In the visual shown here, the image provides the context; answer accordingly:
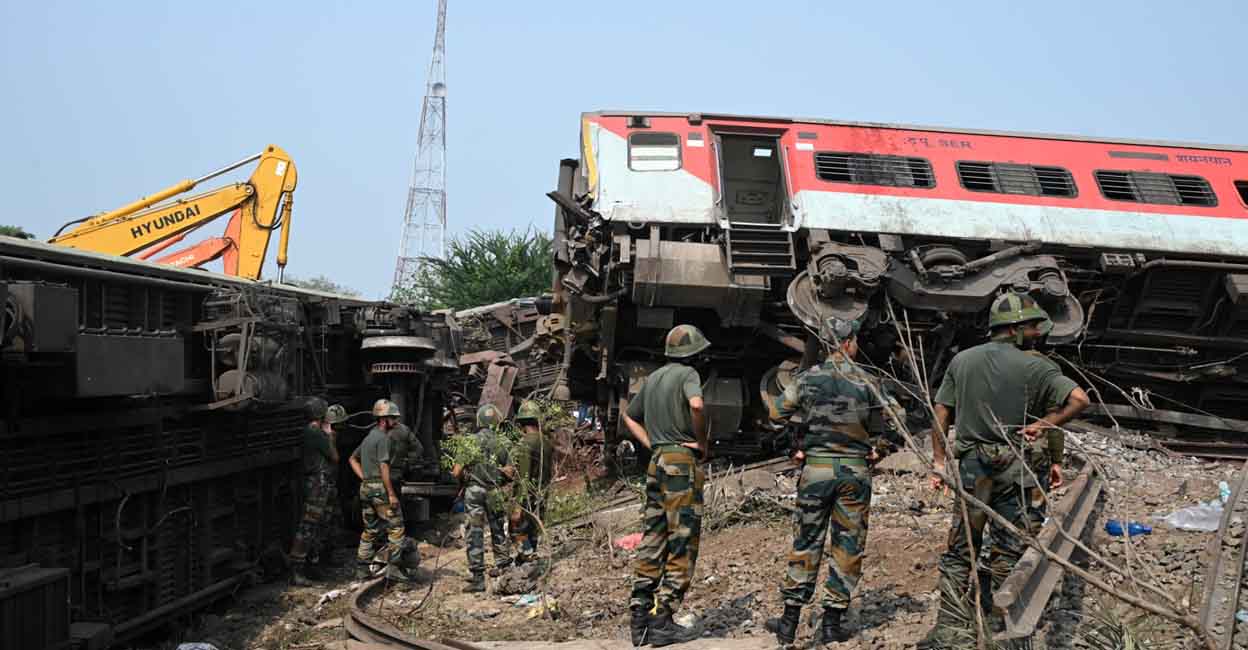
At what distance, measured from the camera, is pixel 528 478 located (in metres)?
9.62

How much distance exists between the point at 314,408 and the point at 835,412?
21.0ft

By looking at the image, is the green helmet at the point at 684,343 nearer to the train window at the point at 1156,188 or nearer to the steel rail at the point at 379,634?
the steel rail at the point at 379,634

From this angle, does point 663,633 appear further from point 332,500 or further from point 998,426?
point 332,500

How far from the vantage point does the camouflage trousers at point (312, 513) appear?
34.4ft

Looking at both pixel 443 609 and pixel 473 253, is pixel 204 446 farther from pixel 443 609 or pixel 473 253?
pixel 473 253

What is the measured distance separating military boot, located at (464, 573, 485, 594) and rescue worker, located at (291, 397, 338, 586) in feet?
5.98

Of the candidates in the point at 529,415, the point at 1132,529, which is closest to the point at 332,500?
the point at 529,415

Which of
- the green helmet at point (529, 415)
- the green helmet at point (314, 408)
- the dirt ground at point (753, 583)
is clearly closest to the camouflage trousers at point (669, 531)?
the dirt ground at point (753, 583)

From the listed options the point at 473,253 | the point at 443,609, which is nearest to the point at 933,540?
the point at 443,609

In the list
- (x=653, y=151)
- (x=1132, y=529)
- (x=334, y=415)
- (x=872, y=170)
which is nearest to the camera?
(x=1132, y=529)

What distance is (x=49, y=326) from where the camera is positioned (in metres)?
6.25

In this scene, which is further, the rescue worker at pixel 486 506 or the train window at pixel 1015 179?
the train window at pixel 1015 179

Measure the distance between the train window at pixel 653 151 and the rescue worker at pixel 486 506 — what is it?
3.34 meters

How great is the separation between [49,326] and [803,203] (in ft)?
24.0
